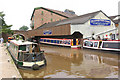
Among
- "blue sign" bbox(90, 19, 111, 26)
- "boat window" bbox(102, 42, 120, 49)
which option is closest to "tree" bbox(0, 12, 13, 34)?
"blue sign" bbox(90, 19, 111, 26)

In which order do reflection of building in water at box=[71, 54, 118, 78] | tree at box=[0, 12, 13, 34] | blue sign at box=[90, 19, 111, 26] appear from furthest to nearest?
tree at box=[0, 12, 13, 34] → blue sign at box=[90, 19, 111, 26] → reflection of building in water at box=[71, 54, 118, 78]

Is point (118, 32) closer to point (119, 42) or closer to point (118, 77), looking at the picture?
point (119, 42)

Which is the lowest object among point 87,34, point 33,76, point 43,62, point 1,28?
point 33,76

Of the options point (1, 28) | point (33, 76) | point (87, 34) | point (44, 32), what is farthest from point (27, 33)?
point (33, 76)

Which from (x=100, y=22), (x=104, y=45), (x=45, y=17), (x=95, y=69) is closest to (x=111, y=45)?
(x=104, y=45)

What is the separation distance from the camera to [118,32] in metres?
26.4

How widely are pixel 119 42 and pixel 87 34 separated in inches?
366

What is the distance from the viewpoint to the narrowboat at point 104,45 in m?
15.3

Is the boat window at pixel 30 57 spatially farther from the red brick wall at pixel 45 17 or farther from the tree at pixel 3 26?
the red brick wall at pixel 45 17

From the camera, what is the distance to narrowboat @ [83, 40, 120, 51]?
50.1 feet

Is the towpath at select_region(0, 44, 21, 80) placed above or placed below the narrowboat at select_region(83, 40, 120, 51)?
below

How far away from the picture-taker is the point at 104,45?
17.2 meters

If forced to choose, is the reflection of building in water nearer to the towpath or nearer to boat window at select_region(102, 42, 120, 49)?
the towpath

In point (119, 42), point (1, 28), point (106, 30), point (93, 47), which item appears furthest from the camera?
point (1, 28)
